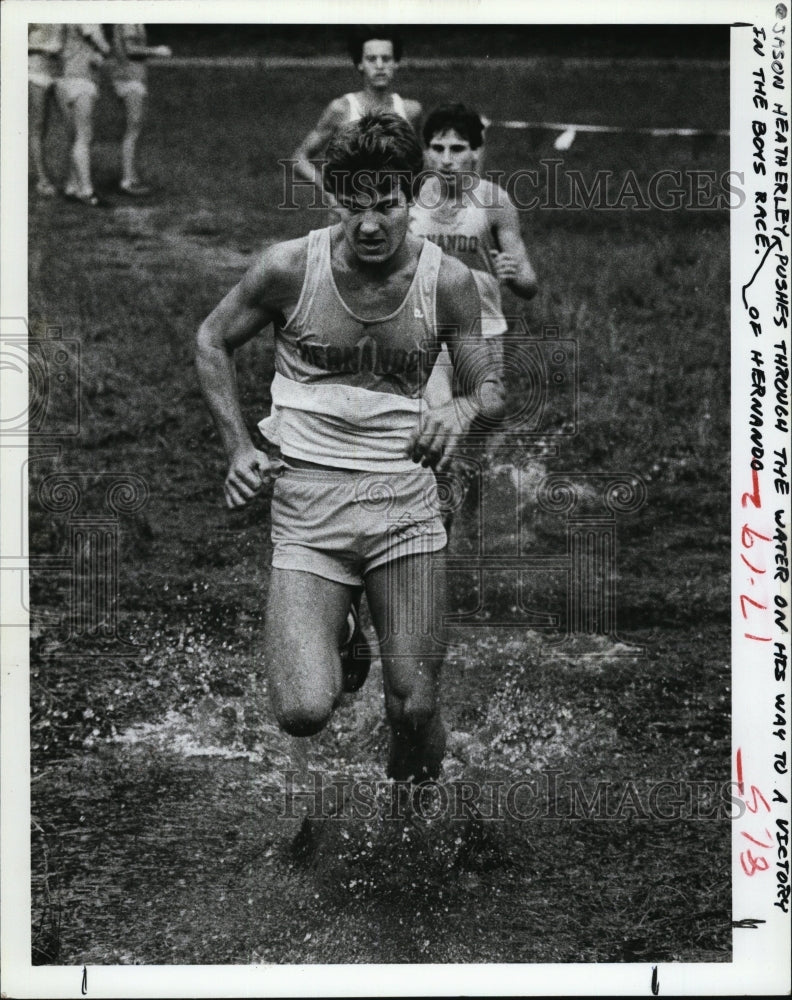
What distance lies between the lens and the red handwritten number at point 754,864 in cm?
580

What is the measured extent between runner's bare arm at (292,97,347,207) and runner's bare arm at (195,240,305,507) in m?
0.36

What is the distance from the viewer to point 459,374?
5746 mm

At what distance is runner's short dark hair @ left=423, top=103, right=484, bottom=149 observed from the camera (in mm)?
5914

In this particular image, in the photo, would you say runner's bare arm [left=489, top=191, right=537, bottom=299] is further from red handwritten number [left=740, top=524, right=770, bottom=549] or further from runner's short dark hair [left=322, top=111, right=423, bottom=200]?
red handwritten number [left=740, top=524, right=770, bottom=549]

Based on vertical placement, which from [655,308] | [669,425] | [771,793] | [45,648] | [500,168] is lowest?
[771,793]

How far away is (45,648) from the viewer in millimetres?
5844

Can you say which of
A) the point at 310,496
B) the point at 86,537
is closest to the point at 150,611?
the point at 86,537

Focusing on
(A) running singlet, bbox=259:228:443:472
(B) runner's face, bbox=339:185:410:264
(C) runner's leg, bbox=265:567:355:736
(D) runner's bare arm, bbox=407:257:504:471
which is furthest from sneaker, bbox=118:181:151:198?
(C) runner's leg, bbox=265:567:355:736

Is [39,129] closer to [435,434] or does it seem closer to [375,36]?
[375,36]

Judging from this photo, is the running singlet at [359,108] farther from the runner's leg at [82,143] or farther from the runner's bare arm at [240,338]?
the runner's leg at [82,143]

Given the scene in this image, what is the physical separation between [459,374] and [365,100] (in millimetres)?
1042

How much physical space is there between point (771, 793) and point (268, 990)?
1.87 metres

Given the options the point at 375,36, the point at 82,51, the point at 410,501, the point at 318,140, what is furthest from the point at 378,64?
the point at 410,501

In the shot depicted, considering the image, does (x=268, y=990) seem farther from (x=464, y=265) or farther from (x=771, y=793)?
(x=464, y=265)
